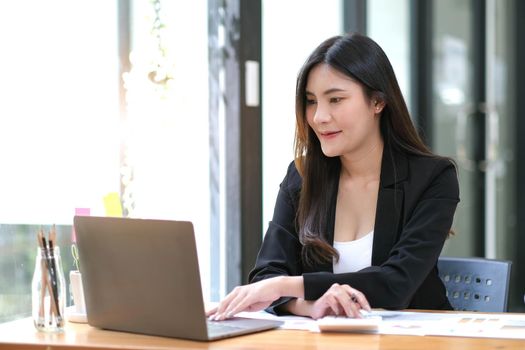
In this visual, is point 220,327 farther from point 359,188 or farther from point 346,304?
point 359,188

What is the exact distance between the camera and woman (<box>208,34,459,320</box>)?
2.50 meters

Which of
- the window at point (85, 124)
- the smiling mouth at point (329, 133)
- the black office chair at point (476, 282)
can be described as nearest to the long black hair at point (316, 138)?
the smiling mouth at point (329, 133)

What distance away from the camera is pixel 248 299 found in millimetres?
2135

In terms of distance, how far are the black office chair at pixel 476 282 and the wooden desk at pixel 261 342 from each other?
25.5 inches

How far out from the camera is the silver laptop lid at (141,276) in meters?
1.84

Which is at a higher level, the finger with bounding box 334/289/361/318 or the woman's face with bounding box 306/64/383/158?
the woman's face with bounding box 306/64/383/158

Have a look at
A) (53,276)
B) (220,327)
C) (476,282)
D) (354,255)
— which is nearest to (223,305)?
(220,327)

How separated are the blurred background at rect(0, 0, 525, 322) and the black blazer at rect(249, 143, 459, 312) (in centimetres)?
44

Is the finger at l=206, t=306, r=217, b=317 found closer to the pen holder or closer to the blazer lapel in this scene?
the pen holder

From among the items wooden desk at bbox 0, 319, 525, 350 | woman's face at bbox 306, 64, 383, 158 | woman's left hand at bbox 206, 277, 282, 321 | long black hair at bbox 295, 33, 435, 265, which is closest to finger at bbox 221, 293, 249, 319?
woman's left hand at bbox 206, 277, 282, 321

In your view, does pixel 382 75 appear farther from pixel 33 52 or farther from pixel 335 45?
pixel 33 52

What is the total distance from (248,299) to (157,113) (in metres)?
1.30

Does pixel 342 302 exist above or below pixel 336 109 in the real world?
below

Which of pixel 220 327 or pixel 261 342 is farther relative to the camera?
pixel 220 327
